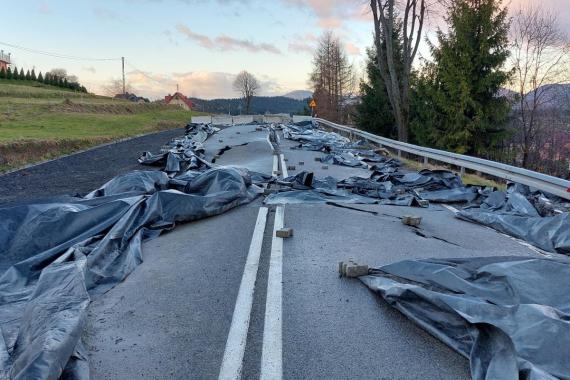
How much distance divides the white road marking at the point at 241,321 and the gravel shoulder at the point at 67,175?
4.15 metres

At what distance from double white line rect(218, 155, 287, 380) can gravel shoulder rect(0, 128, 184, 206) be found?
14.1ft

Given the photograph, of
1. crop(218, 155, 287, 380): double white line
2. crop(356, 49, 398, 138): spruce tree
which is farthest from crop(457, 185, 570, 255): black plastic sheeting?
crop(356, 49, 398, 138): spruce tree


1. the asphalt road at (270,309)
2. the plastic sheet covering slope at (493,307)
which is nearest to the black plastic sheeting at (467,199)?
the asphalt road at (270,309)

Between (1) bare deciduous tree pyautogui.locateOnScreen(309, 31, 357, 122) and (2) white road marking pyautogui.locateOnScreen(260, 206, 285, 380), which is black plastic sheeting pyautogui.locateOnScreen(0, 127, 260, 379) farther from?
(1) bare deciduous tree pyautogui.locateOnScreen(309, 31, 357, 122)

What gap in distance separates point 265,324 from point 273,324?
67mm

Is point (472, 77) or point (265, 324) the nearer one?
point (265, 324)

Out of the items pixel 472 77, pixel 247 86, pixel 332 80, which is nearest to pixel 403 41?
pixel 472 77

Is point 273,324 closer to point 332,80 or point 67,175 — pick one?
point 67,175

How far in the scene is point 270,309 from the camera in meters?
4.19

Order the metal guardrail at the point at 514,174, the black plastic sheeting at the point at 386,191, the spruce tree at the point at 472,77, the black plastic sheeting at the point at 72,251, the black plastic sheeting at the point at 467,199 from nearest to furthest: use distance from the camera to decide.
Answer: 1. the black plastic sheeting at the point at 72,251
2. the black plastic sheeting at the point at 467,199
3. the metal guardrail at the point at 514,174
4. the black plastic sheeting at the point at 386,191
5. the spruce tree at the point at 472,77

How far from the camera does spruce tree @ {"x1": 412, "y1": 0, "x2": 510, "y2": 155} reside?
82.4ft

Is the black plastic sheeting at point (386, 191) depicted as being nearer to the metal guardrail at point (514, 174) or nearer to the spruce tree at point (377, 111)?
the metal guardrail at point (514, 174)

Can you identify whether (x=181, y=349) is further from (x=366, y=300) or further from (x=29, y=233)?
(x=29, y=233)

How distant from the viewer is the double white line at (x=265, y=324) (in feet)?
10.6
